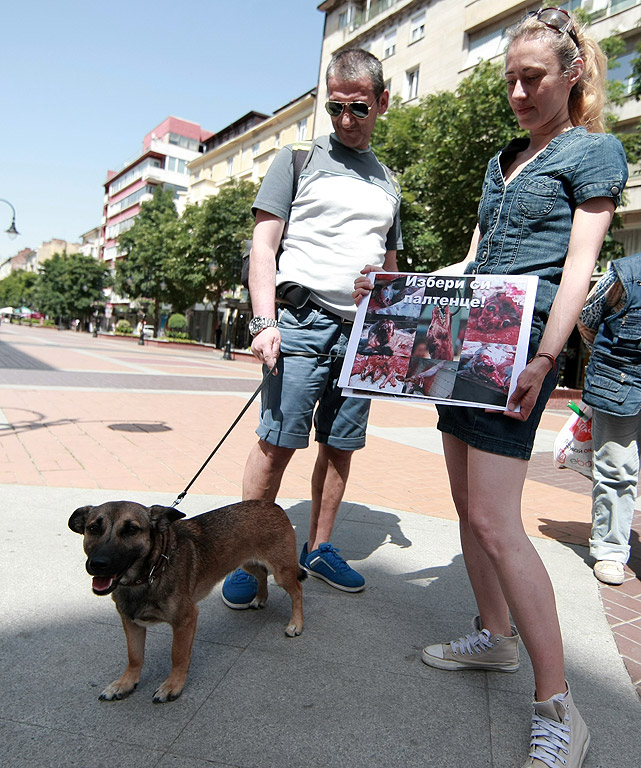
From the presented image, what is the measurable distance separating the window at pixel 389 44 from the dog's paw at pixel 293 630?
117 feet

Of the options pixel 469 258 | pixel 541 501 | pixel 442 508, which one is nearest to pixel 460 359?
pixel 469 258

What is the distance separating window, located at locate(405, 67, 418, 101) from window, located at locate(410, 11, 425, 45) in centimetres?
147

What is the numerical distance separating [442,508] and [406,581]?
5.68ft

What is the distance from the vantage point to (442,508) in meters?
5.01

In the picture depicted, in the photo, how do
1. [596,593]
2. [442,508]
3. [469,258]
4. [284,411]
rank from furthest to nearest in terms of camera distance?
1. [442,508]
2. [596,593]
3. [284,411]
4. [469,258]

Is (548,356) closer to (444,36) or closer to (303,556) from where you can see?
(303,556)

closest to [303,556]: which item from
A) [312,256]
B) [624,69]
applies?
[312,256]

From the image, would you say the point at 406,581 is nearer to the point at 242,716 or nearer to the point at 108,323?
the point at 242,716

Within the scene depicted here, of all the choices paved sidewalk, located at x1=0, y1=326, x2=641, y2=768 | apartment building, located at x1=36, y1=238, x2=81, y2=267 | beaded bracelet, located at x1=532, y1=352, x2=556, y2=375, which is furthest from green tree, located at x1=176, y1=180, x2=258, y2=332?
apartment building, located at x1=36, y1=238, x2=81, y2=267

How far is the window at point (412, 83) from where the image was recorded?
31.4 meters

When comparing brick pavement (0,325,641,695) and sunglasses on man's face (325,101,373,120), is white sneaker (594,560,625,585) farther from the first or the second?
sunglasses on man's face (325,101,373,120)

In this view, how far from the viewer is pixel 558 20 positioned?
2000 millimetres

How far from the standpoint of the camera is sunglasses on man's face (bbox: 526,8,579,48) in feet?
6.53

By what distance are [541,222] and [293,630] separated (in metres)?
1.90
